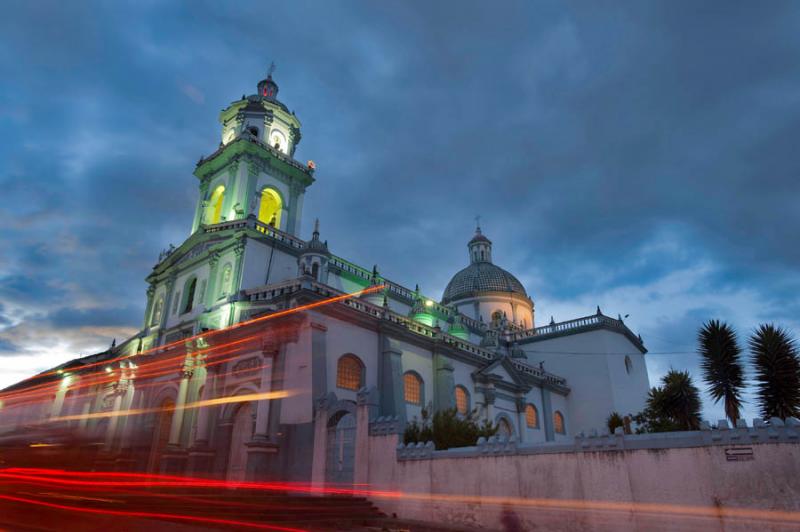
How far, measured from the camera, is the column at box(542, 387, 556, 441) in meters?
34.6

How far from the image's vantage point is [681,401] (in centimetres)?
2112

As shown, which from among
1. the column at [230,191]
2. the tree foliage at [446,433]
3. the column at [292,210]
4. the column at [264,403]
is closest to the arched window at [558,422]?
the tree foliage at [446,433]

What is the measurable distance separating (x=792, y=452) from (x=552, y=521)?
17.2 feet

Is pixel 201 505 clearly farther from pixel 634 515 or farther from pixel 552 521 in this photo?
pixel 634 515

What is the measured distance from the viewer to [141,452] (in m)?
25.7

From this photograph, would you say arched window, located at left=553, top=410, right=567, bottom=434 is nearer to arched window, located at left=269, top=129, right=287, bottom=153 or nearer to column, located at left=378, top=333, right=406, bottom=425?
column, located at left=378, top=333, right=406, bottom=425

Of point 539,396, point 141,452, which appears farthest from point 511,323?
point 141,452

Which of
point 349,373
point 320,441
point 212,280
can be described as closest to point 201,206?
point 212,280

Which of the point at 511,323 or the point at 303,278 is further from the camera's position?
the point at 511,323

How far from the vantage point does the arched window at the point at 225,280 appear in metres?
25.5

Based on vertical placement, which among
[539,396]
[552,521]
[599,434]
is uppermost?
[539,396]

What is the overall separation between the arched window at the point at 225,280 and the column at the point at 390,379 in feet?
27.6

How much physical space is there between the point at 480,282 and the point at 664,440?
36.4m

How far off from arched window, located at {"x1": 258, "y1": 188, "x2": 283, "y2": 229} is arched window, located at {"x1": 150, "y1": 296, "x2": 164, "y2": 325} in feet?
26.3
